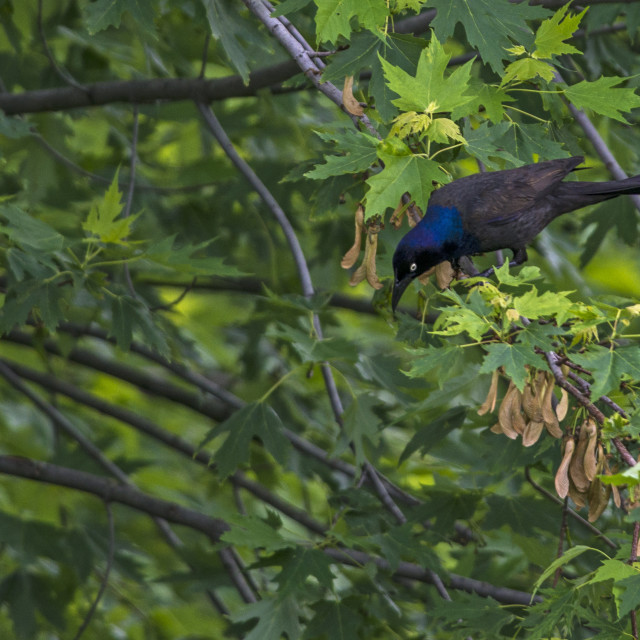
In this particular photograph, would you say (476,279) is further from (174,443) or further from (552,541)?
(174,443)

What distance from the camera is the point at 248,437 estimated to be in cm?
377

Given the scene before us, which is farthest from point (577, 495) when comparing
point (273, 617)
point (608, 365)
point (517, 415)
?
A: point (273, 617)

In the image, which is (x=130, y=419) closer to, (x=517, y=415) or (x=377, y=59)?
(x=377, y=59)

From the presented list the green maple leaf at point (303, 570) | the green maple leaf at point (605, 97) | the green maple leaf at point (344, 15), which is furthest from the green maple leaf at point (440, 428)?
the green maple leaf at point (344, 15)

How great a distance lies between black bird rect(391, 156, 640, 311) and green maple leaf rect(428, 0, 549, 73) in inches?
26.0

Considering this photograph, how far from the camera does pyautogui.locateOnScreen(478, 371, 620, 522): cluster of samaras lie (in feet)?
8.04

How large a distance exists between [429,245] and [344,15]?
905 mm

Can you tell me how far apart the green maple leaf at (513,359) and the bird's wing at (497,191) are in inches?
50.9

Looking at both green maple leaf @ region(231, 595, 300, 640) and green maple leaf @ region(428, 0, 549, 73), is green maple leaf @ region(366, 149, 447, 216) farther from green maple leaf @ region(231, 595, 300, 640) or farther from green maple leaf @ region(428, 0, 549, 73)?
green maple leaf @ region(231, 595, 300, 640)

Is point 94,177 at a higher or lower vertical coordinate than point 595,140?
lower

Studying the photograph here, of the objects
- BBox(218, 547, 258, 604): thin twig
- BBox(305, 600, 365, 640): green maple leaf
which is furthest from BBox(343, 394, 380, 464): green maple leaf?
BBox(218, 547, 258, 604): thin twig

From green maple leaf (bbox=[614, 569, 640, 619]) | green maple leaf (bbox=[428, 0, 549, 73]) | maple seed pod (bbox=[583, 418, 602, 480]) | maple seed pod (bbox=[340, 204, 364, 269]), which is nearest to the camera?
green maple leaf (bbox=[614, 569, 640, 619])

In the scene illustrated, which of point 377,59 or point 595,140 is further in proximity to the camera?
point 595,140

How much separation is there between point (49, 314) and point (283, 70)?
4.53ft
